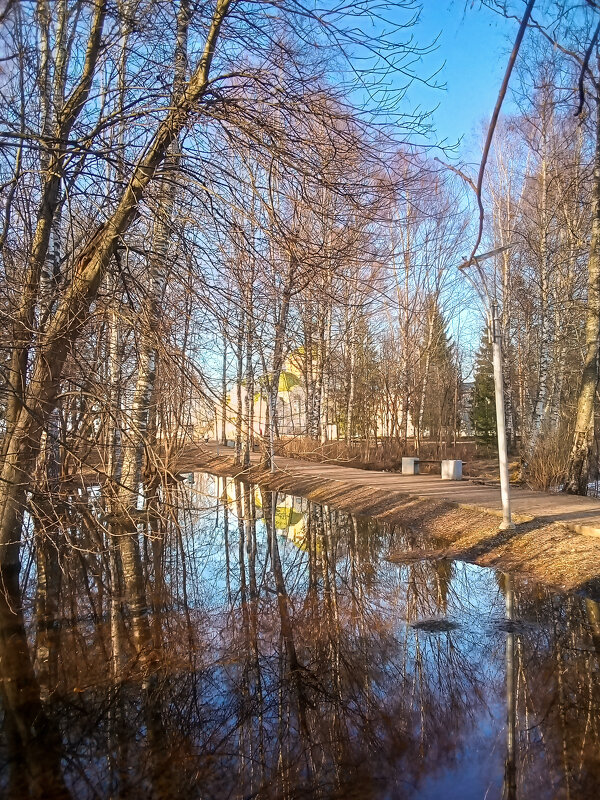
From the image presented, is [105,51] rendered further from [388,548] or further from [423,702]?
[388,548]

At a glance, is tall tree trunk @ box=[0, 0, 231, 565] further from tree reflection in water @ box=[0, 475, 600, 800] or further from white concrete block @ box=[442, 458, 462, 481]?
→ white concrete block @ box=[442, 458, 462, 481]

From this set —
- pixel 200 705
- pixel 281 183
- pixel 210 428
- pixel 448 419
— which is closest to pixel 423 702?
pixel 200 705

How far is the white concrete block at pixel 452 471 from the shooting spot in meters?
18.0

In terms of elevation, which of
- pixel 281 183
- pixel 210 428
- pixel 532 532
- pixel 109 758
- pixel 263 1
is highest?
pixel 263 1

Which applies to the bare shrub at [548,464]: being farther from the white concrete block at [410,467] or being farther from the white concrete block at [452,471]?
the white concrete block at [410,467]

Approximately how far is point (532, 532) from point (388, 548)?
7.77 ft

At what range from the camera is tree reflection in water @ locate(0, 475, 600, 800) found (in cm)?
392

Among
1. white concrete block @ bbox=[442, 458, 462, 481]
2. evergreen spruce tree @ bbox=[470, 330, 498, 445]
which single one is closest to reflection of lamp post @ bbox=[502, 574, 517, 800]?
white concrete block @ bbox=[442, 458, 462, 481]

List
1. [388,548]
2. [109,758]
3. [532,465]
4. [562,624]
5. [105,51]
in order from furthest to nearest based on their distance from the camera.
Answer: [532,465] → [388,548] → [562,624] → [105,51] → [109,758]

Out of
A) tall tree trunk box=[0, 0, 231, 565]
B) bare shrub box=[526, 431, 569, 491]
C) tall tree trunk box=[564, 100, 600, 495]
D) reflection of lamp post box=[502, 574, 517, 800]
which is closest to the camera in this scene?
reflection of lamp post box=[502, 574, 517, 800]

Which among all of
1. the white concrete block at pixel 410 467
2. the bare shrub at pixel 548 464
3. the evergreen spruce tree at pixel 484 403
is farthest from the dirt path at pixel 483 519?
the evergreen spruce tree at pixel 484 403

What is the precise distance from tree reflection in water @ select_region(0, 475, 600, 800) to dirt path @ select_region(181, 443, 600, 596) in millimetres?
553

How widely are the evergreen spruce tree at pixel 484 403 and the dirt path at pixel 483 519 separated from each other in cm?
1453

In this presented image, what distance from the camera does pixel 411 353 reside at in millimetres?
25703
